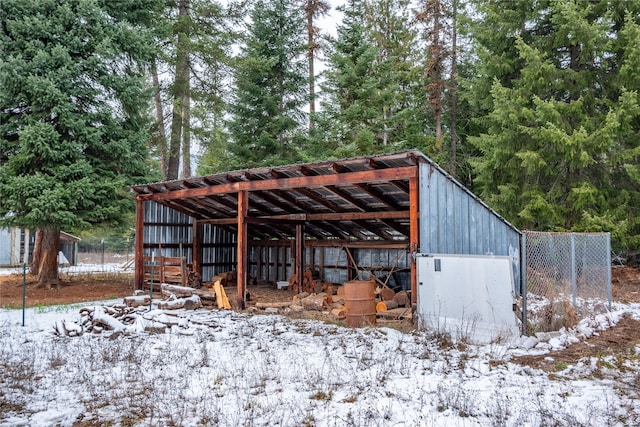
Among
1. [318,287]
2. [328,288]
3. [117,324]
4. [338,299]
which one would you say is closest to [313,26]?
[318,287]

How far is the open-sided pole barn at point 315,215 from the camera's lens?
868 cm

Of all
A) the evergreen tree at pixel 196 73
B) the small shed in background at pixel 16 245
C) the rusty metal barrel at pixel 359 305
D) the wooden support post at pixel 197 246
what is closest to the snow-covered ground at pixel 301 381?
the rusty metal barrel at pixel 359 305

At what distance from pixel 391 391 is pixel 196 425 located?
6.74 feet

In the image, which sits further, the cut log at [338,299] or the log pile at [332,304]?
the cut log at [338,299]

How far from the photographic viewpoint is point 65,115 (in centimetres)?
1361

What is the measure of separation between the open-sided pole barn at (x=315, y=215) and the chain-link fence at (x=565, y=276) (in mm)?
1308

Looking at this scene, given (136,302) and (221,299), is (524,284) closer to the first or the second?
(221,299)

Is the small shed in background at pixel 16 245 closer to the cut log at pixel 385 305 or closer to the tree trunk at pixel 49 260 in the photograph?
the tree trunk at pixel 49 260

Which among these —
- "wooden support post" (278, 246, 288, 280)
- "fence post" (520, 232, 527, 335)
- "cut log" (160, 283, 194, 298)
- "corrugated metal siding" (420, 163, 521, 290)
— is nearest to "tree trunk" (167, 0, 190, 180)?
"wooden support post" (278, 246, 288, 280)

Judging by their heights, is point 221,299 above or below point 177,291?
below

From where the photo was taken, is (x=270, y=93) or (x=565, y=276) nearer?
(x=565, y=276)

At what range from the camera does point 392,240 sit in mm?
13000

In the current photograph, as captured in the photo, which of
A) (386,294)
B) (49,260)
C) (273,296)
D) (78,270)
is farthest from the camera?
(78,270)

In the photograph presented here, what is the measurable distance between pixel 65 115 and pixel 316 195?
27.0ft
